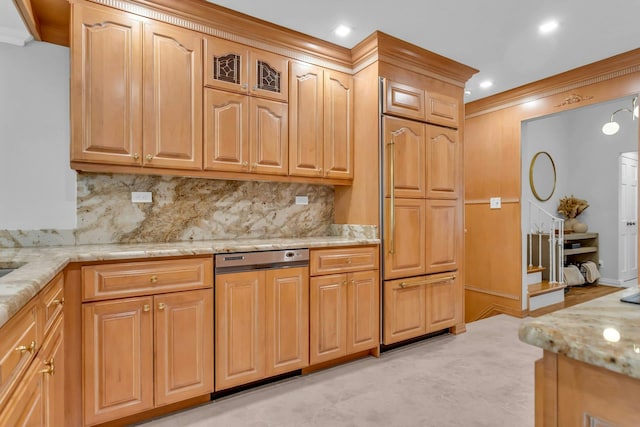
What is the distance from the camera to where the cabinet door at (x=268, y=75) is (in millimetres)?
2613

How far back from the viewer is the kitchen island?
1.86 feet

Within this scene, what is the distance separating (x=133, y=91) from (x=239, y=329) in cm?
169

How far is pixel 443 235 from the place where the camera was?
330 cm

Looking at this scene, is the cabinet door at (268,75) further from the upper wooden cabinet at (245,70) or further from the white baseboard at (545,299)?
the white baseboard at (545,299)

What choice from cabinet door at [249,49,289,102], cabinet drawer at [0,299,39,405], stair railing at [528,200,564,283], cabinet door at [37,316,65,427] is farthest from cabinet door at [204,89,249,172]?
stair railing at [528,200,564,283]

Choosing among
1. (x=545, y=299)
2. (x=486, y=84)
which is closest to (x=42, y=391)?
(x=486, y=84)

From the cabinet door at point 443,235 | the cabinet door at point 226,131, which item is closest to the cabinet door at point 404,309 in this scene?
the cabinet door at point 443,235

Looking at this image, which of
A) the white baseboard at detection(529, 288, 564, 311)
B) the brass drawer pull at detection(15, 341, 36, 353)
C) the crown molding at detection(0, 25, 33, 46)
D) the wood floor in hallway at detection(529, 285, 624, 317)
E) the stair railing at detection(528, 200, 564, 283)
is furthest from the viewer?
the stair railing at detection(528, 200, 564, 283)

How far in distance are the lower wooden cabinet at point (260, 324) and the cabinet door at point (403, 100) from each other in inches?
62.4

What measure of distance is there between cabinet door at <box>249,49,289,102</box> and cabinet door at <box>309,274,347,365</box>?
1474 millimetres

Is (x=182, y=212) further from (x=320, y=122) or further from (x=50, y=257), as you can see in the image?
(x=320, y=122)

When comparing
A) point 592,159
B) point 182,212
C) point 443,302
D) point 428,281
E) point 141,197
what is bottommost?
point 443,302

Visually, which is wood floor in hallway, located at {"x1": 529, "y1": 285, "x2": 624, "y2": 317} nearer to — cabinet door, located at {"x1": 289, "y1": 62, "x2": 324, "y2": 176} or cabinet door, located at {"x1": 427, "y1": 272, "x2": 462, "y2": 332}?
cabinet door, located at {"x1": 427, "y1": 272, "x2": 462, "y2": 332}

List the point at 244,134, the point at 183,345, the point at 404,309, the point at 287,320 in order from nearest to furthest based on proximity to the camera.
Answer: the point at 183,345 < the point at 287,320 < the point at 244,134 < the point at 404,309
